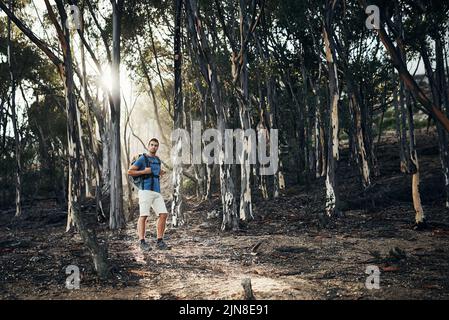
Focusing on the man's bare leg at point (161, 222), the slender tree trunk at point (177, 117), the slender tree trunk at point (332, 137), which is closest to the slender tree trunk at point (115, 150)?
the slender tree trunk at point (177, 117)

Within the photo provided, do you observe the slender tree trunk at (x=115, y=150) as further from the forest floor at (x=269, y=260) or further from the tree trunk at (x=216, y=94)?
the tree trunk at (x=216, y=94)

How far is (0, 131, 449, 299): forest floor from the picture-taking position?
4469mm

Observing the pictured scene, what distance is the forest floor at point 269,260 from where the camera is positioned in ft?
14.7

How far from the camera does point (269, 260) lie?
648 centimetres

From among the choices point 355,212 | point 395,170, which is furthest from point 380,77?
point 355,212

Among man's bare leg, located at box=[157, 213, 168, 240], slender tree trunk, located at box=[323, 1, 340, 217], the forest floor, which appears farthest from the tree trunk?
man's bare leg, located at box=[157, 213, 168, 240]

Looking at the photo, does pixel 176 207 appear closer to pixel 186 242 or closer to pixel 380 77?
pixel 186 242

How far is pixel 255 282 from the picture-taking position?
479 centimetres

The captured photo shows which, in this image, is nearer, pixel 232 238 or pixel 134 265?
pixel 134 265

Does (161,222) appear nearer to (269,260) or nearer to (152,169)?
(152,169)

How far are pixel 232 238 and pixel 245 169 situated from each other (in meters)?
2.92

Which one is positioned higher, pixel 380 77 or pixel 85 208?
pixel 380 77
